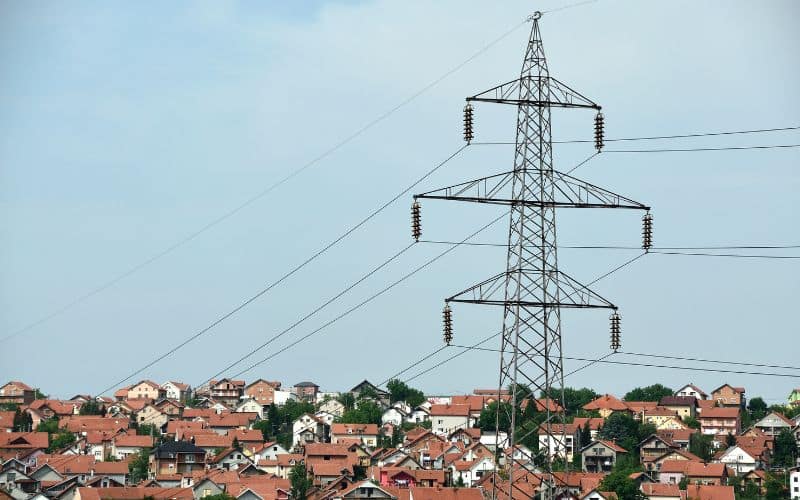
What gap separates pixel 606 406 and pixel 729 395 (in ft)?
94.5

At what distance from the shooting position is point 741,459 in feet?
360

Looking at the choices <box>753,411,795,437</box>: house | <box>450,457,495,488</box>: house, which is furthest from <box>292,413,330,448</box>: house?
<box>753,411,795,437</box>: house

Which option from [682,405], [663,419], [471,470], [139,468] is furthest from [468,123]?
[682,405]

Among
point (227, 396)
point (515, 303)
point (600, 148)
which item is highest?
point (600, 148)

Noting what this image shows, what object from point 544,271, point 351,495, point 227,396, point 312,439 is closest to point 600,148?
point 544,271

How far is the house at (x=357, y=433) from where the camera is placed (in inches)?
4875

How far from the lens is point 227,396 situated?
578 feet

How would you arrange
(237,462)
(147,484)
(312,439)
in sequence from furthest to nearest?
1. (312,439)
2. (237,462)
3. (147,484)

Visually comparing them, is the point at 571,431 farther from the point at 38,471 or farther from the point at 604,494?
the point at 38,471

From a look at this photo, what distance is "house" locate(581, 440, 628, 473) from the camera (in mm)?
104625

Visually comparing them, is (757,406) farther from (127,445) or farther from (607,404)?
(127,445)

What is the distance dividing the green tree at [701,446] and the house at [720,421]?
376 inches

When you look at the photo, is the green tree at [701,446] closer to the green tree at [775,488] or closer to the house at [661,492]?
the green tree at [775,488]

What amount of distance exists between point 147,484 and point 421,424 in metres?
51.0
